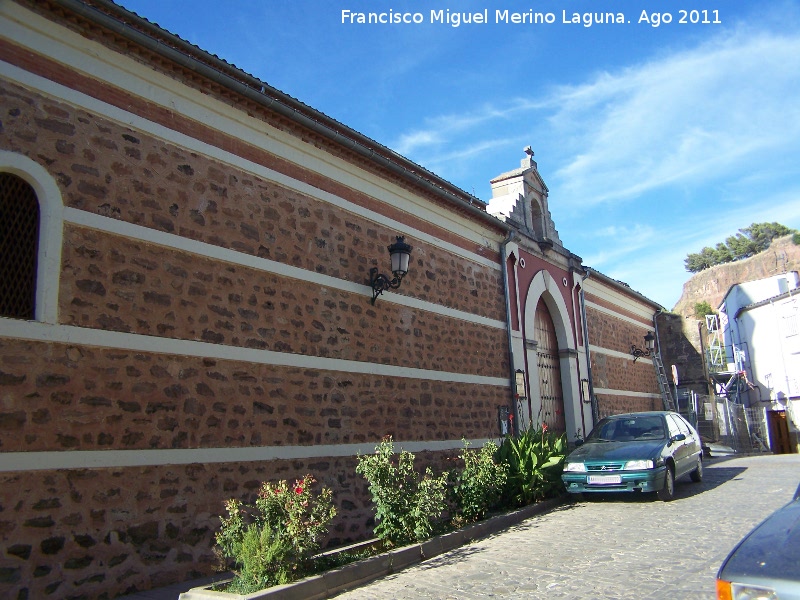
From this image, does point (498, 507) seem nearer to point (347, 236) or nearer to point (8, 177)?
point (347, 236)

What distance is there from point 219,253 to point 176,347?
1.22 meters

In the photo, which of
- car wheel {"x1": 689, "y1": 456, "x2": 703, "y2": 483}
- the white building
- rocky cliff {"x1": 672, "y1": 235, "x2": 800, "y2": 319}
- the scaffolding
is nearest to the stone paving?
car wheel {"x1": 689, "y1": 456, "x2": 703, "y2": 483}

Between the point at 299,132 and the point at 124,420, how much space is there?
4.42 metres

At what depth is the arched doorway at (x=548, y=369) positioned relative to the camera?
14867 mm

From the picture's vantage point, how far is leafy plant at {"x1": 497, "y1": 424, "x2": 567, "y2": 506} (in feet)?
31.6

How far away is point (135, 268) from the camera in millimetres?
6320

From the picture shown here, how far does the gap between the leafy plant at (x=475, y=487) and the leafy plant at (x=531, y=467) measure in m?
1.05

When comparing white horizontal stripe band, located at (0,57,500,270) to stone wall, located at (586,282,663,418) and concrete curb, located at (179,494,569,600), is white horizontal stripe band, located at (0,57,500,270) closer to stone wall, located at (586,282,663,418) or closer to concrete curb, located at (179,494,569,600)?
concrete curb, located at (179,494,569,600)

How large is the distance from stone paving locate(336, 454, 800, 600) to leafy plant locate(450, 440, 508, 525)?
1.56ft

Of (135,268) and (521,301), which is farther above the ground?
(521,301)

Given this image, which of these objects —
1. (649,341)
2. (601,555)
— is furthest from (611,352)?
(601,555)

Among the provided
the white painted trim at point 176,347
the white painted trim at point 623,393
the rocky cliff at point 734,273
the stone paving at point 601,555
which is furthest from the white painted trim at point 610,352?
the rocky cliff at point 734,273

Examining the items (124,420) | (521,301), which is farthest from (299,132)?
(521,301)

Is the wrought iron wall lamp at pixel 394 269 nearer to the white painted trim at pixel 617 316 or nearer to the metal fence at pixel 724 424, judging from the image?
the white painted trim at pixel 617 316
